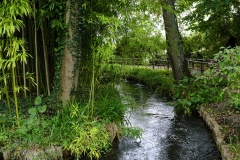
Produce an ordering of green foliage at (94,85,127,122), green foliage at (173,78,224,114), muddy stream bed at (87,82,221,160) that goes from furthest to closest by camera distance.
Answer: green foliage at (173,78,224,114)
green foliage at (94,85,127,122)
muddy stream bed at (87,82,221,160)

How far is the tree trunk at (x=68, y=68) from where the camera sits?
3914mm

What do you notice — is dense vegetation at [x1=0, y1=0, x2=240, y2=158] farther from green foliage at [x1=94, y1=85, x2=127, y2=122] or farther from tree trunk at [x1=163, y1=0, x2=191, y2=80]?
tree trunk at [x1=163, y1=0, x2=191, y2=80]

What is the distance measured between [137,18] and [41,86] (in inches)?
89.1

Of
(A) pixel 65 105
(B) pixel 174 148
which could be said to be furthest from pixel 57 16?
(B) pixel 174 148

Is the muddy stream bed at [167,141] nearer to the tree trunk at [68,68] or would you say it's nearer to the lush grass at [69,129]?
the lush grass at [69,129]

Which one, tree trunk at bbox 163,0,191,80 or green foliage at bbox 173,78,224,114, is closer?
green foliage at bbox 173,78,224,114

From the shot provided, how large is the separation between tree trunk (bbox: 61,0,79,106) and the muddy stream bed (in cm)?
107

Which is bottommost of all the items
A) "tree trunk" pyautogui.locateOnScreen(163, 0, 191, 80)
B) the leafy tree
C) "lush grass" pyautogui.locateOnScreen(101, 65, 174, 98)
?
"lush grass" pyautogui.locateOnScreen(101, 65, 174, 98)

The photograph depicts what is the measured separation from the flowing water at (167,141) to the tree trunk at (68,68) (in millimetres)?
1125

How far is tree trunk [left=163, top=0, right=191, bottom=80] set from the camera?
6633mm

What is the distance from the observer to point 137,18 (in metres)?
4.82

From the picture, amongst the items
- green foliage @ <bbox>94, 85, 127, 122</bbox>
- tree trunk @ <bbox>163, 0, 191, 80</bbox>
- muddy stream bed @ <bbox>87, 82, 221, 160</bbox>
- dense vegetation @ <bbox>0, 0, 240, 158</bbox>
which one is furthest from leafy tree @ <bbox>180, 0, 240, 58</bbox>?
green foliage @ <bbox>94, 85, 127, 122</bbox>

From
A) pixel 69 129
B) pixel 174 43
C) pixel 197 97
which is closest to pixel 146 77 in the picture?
pixel 174 43

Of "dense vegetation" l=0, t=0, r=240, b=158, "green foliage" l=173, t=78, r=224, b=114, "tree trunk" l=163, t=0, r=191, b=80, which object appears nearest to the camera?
"dense vegetation" l=0, t=0, r=240, b=158
